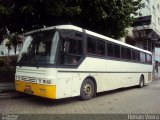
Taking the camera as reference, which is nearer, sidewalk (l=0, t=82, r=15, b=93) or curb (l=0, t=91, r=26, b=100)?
curb (l=0, t=91, r=26, b=100)

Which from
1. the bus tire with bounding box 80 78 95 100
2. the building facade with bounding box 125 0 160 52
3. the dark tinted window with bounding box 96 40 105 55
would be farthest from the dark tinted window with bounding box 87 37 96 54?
the building facade with bounding box 125 0 160 52

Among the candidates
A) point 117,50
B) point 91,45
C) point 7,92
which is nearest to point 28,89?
point 7,92

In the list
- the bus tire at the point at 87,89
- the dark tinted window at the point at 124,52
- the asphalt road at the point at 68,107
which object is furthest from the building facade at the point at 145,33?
the asphalt road at the point at 68,107

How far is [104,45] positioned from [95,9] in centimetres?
208

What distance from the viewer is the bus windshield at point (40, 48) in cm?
837

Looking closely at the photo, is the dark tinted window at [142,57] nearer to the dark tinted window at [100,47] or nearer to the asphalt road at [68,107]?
the dark tinted window at [100,47]

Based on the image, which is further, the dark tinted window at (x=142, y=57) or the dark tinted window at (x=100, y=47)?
the dark tinted window at (x=142, y=57)

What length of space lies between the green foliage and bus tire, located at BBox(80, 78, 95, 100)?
308 cm

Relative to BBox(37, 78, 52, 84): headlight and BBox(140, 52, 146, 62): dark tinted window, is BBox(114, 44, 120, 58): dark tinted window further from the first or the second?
BBox(37, 78, 52, 84): headlight

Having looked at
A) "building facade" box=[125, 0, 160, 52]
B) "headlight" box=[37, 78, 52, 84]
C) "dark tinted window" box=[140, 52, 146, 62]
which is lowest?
"headlight" box=[37, 78, 52, 84]

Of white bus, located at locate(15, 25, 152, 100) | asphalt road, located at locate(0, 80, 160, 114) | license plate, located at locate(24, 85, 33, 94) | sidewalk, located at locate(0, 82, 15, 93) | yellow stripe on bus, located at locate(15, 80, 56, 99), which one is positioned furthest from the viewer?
sidewalk, located at locate(0, 82, 15, 93)

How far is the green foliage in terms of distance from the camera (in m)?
10.2

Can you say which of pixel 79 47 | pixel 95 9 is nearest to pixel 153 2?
pixel 95 9

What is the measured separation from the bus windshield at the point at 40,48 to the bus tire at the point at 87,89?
196 centimetres
